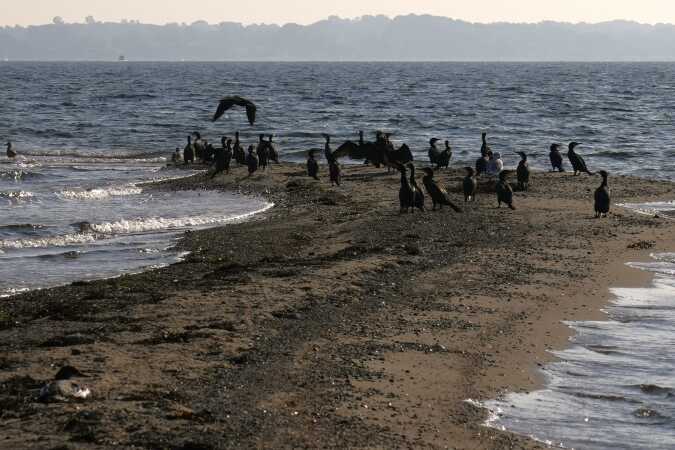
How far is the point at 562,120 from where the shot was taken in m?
59.0

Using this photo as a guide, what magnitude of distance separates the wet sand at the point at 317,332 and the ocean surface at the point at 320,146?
0.65m

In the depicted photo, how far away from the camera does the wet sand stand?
9734mm

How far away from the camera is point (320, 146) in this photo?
143ft

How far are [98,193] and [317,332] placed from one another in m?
16.4

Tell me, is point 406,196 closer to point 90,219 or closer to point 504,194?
point 504,194

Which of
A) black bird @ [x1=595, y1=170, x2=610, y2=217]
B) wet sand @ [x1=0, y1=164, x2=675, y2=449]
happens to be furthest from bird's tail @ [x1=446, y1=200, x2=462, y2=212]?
black bird @ [x1=595, y1=170, x2=610, y2=217]

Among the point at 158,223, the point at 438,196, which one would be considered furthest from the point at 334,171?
the point at 158,223

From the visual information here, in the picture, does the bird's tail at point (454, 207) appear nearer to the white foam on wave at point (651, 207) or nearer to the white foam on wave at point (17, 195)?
the white foam on wave at point (651, 207)

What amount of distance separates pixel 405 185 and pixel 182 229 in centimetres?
473

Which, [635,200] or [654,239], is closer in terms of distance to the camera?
[654,239]

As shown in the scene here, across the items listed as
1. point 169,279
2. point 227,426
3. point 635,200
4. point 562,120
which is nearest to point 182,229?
point 169,279

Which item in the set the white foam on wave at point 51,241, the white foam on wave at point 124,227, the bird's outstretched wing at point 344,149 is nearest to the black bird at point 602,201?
the bird's outstretched wing at point 344,149

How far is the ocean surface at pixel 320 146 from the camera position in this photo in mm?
11234

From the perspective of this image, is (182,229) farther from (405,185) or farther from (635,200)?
(635,200)
